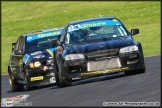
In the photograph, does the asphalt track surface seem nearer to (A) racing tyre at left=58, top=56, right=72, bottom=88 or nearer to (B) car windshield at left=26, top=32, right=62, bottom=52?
(A) racing tyre at left=58, top=56, right=72, bottom=88

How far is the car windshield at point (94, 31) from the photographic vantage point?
14505 mm

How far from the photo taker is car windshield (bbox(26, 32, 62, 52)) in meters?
16.3

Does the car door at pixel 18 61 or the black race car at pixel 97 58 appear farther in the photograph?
the car door at pixel 18 61

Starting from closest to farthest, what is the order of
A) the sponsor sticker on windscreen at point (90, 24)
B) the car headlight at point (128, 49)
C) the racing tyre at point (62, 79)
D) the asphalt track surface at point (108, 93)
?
the asphalt track surface at point (108, 93) → the car headlight at point (128, 49) → the racing tyre at point (62, 79) → the sponsor sticker on windscreen at point (90, 24)

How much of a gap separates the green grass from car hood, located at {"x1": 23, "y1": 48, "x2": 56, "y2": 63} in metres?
18.0

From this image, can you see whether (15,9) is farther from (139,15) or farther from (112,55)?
(112,55)

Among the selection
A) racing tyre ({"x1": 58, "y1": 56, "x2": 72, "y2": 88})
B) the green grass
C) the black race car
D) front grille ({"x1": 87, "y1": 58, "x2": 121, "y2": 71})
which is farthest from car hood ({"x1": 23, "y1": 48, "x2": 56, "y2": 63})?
the green grass

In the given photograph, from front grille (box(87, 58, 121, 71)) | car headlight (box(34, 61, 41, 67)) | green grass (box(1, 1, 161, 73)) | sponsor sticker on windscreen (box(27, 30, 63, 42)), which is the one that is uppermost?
green grass (box(1, 1, 161, 73))

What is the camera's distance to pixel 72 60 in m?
13.6

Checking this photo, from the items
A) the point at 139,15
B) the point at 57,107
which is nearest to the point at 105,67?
the point at 57,107

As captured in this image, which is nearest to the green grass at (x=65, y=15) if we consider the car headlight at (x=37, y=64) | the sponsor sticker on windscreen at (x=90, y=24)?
the car headlight at (x=37, y=64)

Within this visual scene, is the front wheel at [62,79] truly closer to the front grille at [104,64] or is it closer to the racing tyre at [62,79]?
the racing tyre at [62,79]

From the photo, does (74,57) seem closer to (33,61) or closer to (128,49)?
(128,49)

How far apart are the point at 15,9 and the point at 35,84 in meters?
46.8
